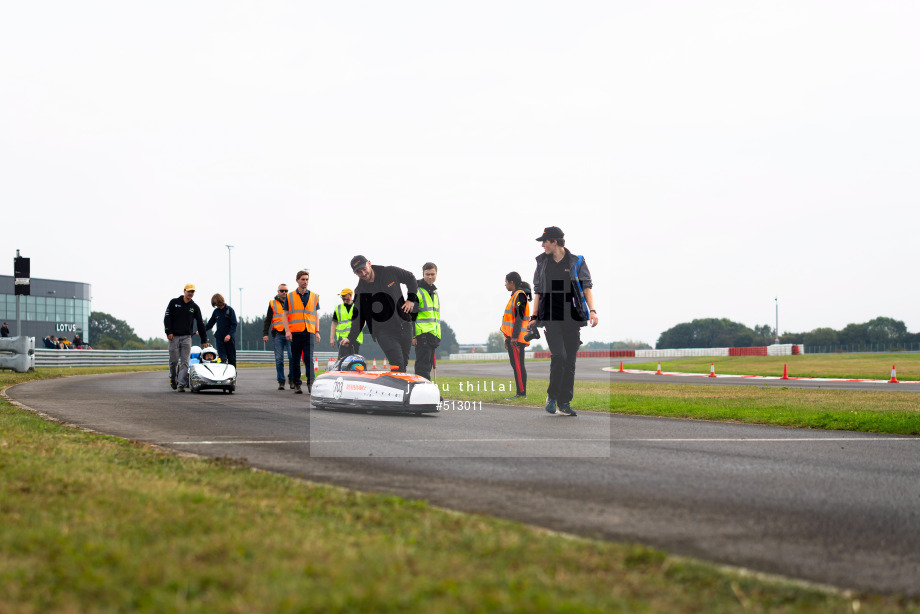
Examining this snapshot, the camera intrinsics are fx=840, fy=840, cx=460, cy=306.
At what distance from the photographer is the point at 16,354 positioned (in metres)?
24.3

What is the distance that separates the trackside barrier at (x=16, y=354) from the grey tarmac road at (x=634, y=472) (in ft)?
50.2

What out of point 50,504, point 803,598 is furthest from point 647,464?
point 50,504

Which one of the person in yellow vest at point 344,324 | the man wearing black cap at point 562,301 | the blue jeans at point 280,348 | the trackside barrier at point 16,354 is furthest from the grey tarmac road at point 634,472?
the trackside barrier at point 16,354

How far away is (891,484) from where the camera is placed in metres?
5.44

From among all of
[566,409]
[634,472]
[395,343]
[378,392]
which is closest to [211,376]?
[395,343]

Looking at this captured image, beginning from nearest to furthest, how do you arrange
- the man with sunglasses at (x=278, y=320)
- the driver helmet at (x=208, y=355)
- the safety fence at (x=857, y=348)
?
the man with sunglasses at (x=278, y=320)
the driver helmet at (x=208, y=355)
the safety fence at (x=857, y=348)

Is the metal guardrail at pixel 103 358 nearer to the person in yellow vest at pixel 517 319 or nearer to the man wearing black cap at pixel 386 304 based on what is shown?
the person in yellow vest at pixel 517 319

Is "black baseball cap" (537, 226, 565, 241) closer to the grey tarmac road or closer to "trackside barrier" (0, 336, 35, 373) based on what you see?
the grey tarmac road

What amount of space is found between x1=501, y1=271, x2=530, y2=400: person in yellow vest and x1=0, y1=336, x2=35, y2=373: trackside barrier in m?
16.4

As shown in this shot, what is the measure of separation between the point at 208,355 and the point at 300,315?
2.27 metres

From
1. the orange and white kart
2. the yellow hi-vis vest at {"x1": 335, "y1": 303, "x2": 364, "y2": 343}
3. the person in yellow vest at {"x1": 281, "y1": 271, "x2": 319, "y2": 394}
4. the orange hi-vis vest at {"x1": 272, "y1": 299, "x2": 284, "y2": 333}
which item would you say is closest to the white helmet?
the orange hi-vis vest at {"x1": 272, "y1": 299, "x2": 284, "y2": 333}

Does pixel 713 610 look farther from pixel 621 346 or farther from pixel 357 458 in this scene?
pixel 621 346

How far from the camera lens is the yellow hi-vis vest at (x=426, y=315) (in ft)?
38.3

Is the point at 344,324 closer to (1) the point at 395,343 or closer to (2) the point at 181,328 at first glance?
(1) the point at 395,343
